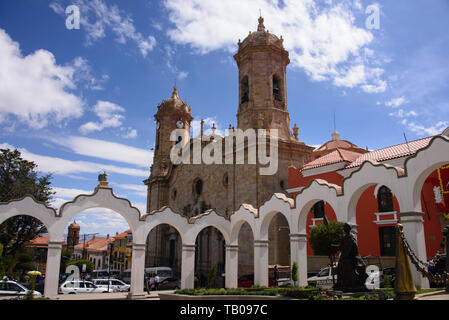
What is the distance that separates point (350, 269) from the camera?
1085 cm

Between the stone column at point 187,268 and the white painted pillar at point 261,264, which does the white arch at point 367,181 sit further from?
the stone column at point 187,268

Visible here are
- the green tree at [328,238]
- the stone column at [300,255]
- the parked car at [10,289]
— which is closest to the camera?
the green tree at [328,238]

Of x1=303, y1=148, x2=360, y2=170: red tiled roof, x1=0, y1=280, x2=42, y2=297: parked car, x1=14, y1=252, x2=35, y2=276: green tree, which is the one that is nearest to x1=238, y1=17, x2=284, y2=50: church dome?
x1=303, y1=148, x2=360, y2=170: red tiled roof

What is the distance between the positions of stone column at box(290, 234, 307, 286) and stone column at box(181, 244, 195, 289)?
5.43 meters

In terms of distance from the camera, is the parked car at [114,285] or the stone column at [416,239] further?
the parked car at [114,285]

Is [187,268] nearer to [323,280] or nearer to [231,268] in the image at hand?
[231,268]

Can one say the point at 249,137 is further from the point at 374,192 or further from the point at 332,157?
the point at 374,192

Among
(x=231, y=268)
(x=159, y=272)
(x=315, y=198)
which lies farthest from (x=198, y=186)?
(x=315, y=198)

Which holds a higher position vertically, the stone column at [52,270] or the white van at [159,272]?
the stone column at [52,270]

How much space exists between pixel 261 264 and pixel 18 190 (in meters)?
17.0

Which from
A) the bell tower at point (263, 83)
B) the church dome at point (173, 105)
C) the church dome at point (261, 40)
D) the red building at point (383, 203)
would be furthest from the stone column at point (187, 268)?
the church dome at point (173, 105)

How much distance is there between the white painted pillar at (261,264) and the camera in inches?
674

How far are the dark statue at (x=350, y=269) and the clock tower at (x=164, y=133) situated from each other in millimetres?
25332

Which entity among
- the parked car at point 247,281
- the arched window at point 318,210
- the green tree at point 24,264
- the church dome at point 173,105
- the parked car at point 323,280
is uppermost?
the church dome at point 173,105
